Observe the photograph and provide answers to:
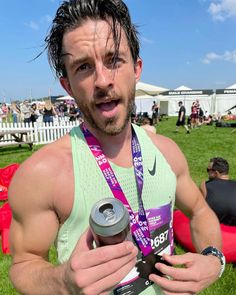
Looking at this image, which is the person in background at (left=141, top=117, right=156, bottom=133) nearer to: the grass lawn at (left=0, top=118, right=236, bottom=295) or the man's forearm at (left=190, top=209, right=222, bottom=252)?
the grass lawn at (left=0, top=118, right=236, bottom=295)

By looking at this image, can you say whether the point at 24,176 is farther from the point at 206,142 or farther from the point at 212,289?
the point at 206,142

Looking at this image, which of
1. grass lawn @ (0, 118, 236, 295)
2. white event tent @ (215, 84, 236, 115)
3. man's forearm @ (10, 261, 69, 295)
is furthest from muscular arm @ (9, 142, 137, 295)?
white event tent @ (215, 84, 236, 115)

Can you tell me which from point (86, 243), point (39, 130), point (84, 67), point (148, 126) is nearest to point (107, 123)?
point (84, 67)

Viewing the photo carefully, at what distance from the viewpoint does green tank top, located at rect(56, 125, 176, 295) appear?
1.49 metres

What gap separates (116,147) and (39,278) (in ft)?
2.50

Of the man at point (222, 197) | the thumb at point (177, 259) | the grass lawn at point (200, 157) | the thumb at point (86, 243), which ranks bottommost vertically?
the grass lawn at point (200, 157)

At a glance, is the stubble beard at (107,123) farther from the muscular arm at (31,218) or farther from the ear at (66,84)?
the muscular arm at (31,218)

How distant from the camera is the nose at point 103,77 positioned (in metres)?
1.54

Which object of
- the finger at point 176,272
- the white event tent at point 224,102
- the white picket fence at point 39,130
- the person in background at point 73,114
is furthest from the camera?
the white event tent at point 224,102

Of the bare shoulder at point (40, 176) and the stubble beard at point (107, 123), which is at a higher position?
the stubble beard at point (107, 123)

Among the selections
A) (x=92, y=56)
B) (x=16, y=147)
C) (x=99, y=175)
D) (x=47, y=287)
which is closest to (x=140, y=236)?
(x=99, y=175)

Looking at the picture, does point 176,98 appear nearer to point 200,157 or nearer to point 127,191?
point 200,157

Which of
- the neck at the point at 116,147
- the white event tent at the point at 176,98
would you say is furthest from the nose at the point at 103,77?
the white event tent at the point at 176,98

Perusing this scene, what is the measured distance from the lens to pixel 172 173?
1825 mm
